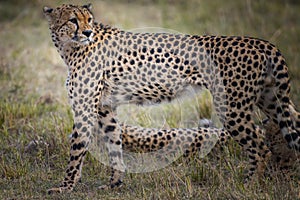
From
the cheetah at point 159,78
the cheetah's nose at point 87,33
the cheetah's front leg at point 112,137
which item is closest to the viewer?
the cheetah at point 159,78

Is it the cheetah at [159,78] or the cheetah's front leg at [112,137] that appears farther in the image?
the cheetah's front leg at [112,137]

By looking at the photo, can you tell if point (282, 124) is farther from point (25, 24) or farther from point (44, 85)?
point (25, 24)

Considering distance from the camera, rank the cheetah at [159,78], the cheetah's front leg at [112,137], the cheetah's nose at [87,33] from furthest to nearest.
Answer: the cheetah's front leg at [112,137] → the cheetah's nose at [87,33] → the cheetah at [159,78]

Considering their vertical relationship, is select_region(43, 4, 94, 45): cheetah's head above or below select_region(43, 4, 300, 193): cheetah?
above

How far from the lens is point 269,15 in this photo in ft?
35.7

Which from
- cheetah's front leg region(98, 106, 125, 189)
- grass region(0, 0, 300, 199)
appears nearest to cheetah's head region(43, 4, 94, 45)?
cheetah's front leg region(98, 106, 125, 189)

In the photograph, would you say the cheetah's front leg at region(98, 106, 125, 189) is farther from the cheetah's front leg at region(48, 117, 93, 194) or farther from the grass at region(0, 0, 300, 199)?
the cheetah's front leg at region(48, 117, 93, 194)

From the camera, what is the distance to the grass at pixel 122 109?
200 inches

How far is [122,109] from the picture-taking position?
722 cm

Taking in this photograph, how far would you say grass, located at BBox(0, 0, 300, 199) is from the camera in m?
5.07

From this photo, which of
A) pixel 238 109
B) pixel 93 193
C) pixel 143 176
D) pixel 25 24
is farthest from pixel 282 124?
pixel 25 24

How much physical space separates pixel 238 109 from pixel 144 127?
5.21 ft

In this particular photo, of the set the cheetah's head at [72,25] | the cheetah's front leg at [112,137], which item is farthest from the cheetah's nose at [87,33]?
the cheetah's front leg at [112,137]

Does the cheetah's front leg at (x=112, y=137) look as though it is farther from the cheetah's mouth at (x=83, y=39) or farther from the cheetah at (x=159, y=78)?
the cheetah's mouth at (x=83, y=39)
